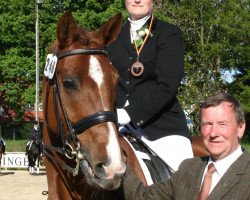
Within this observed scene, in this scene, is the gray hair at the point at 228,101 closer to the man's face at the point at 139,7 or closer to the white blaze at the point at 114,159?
the white blaze at the point at 114,159

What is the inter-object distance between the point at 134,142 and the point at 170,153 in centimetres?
35

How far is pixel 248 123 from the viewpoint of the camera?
48.9 metres

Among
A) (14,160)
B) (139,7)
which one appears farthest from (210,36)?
(139,7)

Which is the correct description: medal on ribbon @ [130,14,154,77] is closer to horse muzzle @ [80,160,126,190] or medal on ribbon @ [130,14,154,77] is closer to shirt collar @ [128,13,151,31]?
shirt collar @ [128,13,151,31]

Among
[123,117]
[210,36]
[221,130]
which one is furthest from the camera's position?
[210,36]

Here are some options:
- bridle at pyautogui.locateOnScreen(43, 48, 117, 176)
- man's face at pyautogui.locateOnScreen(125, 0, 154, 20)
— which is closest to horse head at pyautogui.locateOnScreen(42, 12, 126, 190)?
bridle at pyautogui.locateOnScreen(43, 48, 117, 176)

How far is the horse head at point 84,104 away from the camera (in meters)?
4.11

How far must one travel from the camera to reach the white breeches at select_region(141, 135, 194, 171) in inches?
211

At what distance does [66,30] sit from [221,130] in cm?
155

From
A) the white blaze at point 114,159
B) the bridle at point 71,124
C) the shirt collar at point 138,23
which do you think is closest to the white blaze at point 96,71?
the bridle at point 71,124

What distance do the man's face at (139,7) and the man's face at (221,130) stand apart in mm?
1888

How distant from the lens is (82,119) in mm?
4289

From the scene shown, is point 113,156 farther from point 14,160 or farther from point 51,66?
point 14,160

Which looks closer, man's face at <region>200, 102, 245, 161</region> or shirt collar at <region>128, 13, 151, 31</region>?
man's face at <region>200, 102, 245, 161</region>
